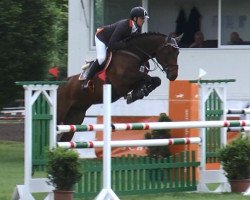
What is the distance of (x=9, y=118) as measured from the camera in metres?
34.2

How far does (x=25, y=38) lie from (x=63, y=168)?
8984mm

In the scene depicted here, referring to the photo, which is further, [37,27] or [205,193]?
[37,27]

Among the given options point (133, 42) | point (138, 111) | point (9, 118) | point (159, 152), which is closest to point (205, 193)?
point (159, 152)

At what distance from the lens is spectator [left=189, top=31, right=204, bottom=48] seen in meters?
18.4

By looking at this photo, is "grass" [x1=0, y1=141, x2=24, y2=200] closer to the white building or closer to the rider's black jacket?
the white building

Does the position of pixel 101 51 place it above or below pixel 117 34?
below

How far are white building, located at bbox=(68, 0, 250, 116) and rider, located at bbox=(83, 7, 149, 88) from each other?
5.07m

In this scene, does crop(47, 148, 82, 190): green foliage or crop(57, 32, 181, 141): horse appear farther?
crop(57, 32, 181, 141): horse

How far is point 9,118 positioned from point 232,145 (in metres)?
23.8

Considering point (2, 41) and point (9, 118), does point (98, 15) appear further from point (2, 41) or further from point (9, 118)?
point (9, 118)

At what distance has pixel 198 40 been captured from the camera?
18.5 metres

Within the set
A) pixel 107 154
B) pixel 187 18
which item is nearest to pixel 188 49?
pixel 187 18

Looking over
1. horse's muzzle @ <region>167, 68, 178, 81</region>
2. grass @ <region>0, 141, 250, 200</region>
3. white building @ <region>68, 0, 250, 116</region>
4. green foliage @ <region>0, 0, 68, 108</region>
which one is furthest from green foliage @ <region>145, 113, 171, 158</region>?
green foliage @ <region>0, 0, 68, 108</region>

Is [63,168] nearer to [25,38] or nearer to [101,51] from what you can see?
[101,51]
